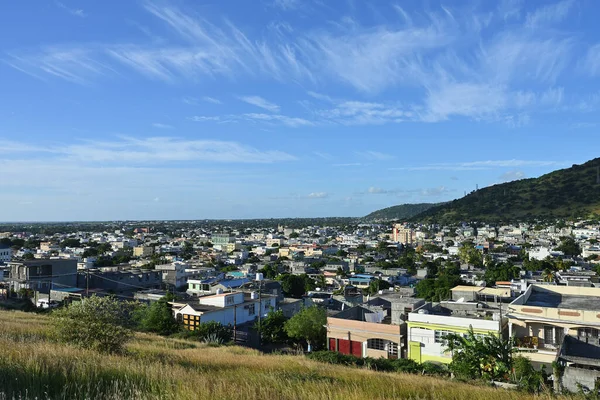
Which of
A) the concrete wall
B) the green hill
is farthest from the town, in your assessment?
the green hill

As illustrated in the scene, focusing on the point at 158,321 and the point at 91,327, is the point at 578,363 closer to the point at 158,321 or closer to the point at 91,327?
the point at 91,327

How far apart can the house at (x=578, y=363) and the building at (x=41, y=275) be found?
40326 millimetres

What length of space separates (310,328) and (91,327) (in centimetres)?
1637

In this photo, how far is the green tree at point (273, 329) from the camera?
2727 cm

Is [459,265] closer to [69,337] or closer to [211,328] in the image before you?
[211,328]

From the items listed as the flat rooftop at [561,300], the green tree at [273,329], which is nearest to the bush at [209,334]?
the green tree at [273,329]

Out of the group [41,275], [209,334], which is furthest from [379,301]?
[41,275]

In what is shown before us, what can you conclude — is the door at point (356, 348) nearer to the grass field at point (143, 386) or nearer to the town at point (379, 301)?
the town at point (379, 301)

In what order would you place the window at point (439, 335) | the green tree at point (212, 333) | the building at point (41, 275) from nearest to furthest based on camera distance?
the window at point (439, 335)
the green tree at point (212, 333)
the building at point (41, 275)

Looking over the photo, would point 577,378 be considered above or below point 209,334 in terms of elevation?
above

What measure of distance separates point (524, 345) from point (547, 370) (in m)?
1.59

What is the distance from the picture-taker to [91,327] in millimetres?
10906

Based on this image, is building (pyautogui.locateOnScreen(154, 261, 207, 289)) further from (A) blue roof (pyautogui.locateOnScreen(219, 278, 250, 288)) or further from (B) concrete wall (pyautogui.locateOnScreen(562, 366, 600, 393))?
(B) concrete wall (pyautogui.locateOnScreen(562, 366, 600, 393))

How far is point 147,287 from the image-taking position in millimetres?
50344
